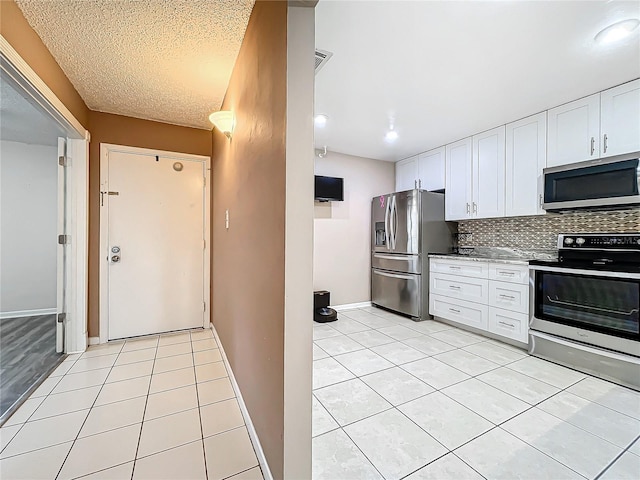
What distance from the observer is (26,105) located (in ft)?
8.80

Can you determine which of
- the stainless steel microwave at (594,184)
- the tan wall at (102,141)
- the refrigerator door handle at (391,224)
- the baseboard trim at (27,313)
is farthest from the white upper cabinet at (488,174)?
the baseboard trim at (27,313)

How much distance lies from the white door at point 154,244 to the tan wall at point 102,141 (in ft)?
0.35

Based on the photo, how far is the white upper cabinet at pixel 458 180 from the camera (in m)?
3.54

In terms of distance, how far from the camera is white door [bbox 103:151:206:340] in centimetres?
290

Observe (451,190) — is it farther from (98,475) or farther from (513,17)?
(98,475)

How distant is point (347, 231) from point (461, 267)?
170 centimetres

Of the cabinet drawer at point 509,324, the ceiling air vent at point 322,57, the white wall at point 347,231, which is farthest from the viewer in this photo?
the white wall at point 347,231

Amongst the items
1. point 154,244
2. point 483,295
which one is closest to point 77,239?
point 154,244

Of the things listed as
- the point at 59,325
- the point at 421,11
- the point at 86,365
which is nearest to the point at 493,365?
the point at 421,11

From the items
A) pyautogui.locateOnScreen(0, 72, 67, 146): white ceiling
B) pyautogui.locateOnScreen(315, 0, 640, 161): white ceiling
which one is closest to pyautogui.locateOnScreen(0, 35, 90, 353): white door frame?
pyautogui.locateOnScreen(0, 72, 67, 146): white ceiling

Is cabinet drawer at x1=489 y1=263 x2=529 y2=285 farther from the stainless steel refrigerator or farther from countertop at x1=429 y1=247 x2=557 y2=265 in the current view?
the stainless steel refrigerator

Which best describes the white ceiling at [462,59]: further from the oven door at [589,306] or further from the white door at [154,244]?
the white door at [154,244]

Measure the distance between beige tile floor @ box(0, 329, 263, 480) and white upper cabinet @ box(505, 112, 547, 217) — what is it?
336 centimetres

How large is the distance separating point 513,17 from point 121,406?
3448mm
